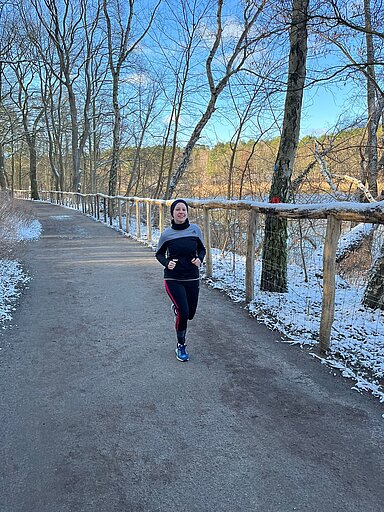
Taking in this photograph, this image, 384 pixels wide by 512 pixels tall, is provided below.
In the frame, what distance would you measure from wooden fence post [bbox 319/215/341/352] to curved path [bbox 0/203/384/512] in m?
0.33

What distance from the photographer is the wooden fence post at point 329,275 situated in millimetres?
3922

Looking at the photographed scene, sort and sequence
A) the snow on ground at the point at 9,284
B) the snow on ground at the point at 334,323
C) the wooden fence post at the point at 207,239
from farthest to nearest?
the wooden fence post at the point at 207,239 → the snow on ground at the point at 9,284 → the snow on ground at the point at 334,323

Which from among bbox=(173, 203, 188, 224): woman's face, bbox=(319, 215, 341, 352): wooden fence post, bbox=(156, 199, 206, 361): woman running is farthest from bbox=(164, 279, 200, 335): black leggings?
bbox=(319, 215, 341, 352): wooden fence post

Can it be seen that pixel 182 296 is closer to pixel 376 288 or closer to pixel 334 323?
pixel 334 323

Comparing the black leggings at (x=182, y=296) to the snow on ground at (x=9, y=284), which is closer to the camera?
the black leggings at (x=182, y=296)

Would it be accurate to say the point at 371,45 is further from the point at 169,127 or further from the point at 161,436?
the point at 169,127

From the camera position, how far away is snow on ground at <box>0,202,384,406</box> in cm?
372

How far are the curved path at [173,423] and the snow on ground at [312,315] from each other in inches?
9.6

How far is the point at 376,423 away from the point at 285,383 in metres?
0.79

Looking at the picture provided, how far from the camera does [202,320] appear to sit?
4980 mm

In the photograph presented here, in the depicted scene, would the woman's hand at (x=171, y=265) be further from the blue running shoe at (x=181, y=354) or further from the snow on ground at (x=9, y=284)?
the snow on ground at (x=9, y=284)

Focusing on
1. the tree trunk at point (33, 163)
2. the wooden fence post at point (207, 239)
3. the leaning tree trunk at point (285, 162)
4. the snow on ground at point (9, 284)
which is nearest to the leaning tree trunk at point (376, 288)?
the leaning tree trunk at point (285, 162)

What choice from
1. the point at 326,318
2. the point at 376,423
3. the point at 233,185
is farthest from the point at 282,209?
the point at 233,185

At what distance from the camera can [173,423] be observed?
9.20ft
